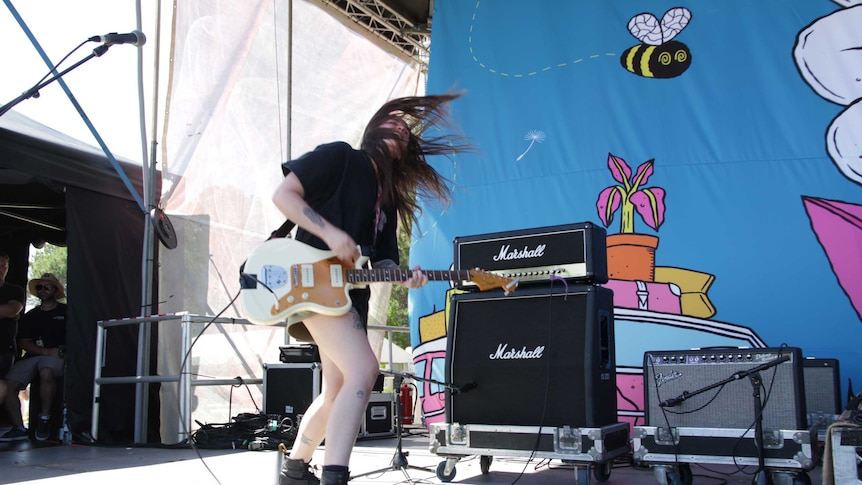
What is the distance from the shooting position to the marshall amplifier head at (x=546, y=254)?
132 inches

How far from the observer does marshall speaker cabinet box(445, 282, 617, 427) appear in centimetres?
320

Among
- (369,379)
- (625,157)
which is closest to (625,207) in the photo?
(625,157)

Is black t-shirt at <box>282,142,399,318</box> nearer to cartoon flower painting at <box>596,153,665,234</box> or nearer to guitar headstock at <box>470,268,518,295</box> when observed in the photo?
guitar headstock at <box>470,268,518,295</box>

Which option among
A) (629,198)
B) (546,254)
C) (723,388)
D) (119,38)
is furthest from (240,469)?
(629,198)

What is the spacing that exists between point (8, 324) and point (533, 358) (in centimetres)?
544

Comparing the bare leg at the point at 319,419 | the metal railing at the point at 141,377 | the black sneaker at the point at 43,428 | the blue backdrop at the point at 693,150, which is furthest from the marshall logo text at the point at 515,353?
the black sneaker at the point at 43,428

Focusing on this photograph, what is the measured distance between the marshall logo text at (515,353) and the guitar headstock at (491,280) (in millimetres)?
301

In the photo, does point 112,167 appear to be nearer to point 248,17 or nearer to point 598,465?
point 248,17

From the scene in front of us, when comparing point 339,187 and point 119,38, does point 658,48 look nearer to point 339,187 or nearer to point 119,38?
point 339,187

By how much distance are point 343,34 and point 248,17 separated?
1.04 metres

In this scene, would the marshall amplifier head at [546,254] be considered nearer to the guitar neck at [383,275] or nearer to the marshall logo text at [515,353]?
the marshall logo text at [515,353]

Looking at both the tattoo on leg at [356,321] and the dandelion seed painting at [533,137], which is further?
the dandelion seed painting at [533,137]

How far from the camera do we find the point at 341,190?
2.67 metres

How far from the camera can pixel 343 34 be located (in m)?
7.46
